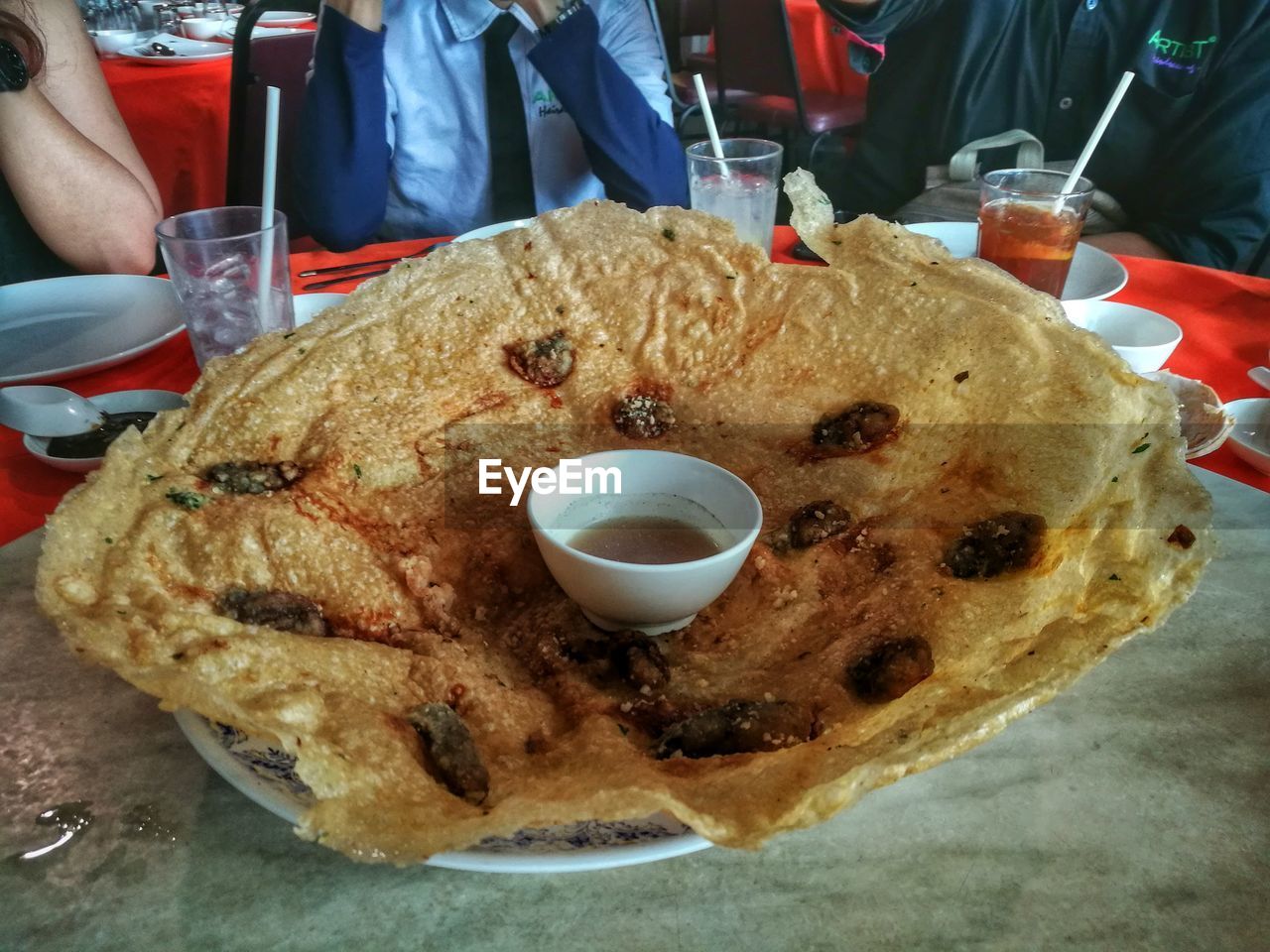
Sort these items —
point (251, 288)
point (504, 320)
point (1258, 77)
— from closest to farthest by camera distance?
point (504, 320) → point (251, 288) → point (1258, 77)

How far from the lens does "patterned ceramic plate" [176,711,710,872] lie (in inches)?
26.6

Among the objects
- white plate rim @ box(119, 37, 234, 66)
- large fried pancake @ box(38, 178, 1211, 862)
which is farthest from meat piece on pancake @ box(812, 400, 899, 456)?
white plate rim @ box(119, 37, 234, 66)

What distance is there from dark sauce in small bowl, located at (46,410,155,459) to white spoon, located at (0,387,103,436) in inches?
0.4

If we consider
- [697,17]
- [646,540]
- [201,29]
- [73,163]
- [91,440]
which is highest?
[201,29]

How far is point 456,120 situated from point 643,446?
2531 millimetres

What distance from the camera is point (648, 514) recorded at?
1207mm

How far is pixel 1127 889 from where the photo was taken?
796mm

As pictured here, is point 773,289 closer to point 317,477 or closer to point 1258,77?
point 317,477

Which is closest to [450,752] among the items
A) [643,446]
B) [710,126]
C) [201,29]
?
[643,446]

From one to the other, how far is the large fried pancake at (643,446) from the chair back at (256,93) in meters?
2.13

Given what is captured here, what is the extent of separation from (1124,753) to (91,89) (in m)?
3.25

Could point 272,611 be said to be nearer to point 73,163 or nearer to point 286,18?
point 73,163

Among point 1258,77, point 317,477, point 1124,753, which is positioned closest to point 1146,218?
point 1258,77

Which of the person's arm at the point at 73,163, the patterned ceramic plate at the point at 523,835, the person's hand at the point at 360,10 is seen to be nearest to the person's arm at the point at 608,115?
the person's hand at the point at 360,10
